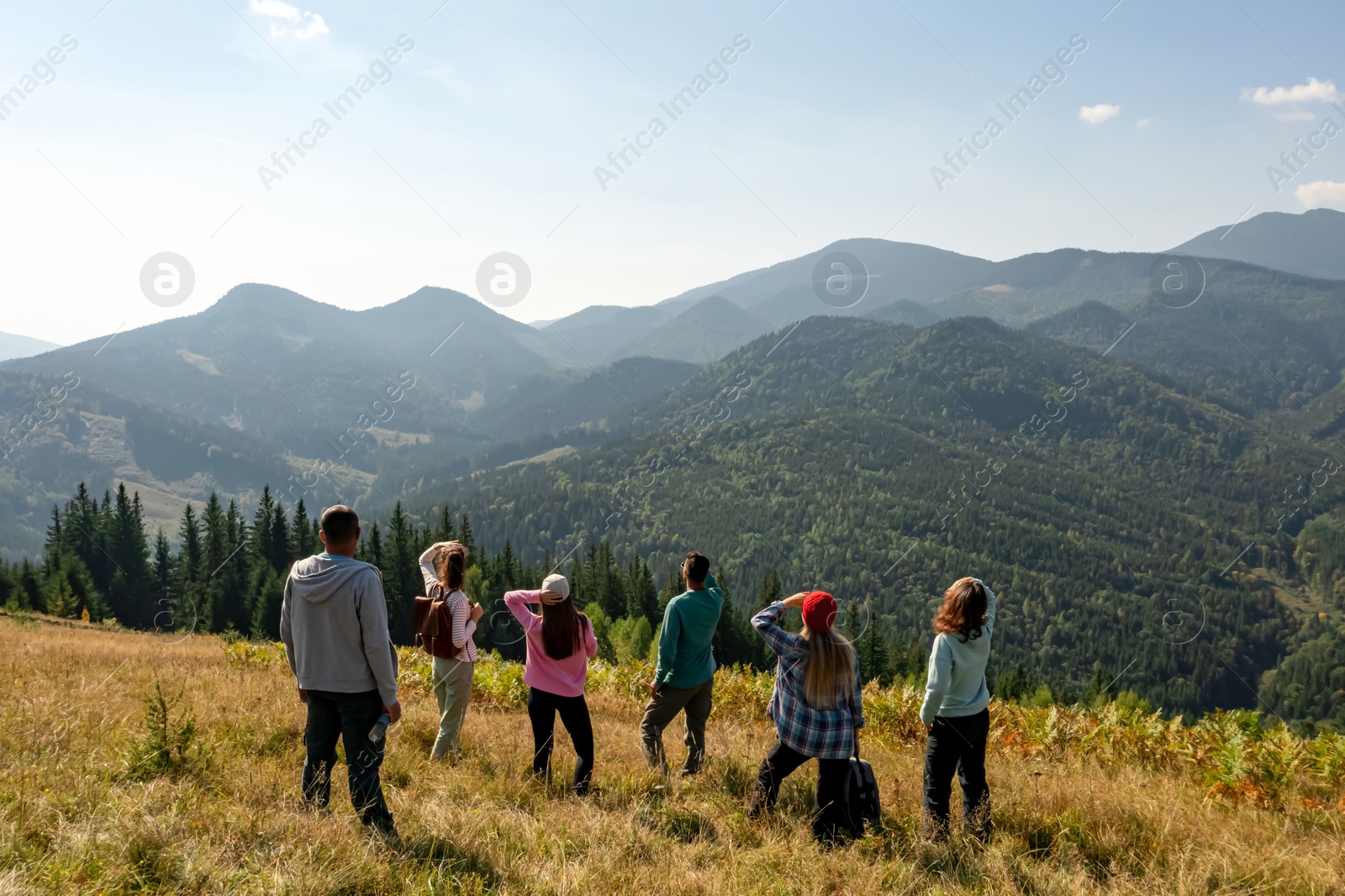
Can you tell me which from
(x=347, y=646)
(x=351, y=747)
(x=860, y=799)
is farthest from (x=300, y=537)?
(x=860, y=799)

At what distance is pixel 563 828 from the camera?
205 inches

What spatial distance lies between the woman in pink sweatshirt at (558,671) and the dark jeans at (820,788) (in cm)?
151

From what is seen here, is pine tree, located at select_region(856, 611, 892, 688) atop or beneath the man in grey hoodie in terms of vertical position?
beneath

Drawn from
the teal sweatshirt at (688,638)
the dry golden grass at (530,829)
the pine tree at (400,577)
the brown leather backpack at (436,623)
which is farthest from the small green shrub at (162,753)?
the pine tree at (400,577)

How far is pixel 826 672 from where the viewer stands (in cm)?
562

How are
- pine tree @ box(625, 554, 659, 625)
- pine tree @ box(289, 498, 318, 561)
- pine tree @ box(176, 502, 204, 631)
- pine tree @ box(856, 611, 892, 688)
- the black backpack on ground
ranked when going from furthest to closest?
pine tree @ box(625, 554, 659, 625), pine tree @ box(289, 498, 318, 561), pine tree @ box(176, 502, 204, 631), pine tree @ box(856, 611, 892, 688), the black backpack on ground

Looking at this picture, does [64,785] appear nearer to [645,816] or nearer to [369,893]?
[369,893]

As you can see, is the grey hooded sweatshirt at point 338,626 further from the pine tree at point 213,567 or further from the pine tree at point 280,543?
the pine tree at point 280,543

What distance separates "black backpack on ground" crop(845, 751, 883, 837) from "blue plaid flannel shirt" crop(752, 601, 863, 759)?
20 cm

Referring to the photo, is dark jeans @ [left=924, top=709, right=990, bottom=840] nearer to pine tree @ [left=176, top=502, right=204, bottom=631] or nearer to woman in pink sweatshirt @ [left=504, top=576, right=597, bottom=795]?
woman in pink sweatshirt @ [left=504, top=576, right=597, bottom=795]

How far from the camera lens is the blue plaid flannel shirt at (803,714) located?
18.6 ft

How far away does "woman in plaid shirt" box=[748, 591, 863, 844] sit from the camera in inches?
222

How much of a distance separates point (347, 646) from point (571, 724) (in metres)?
2.31

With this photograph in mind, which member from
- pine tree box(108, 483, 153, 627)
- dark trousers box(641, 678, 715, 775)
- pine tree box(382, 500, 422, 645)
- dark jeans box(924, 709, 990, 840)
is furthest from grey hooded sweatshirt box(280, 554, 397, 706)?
pine tree box(108, 483, 153, 627)
